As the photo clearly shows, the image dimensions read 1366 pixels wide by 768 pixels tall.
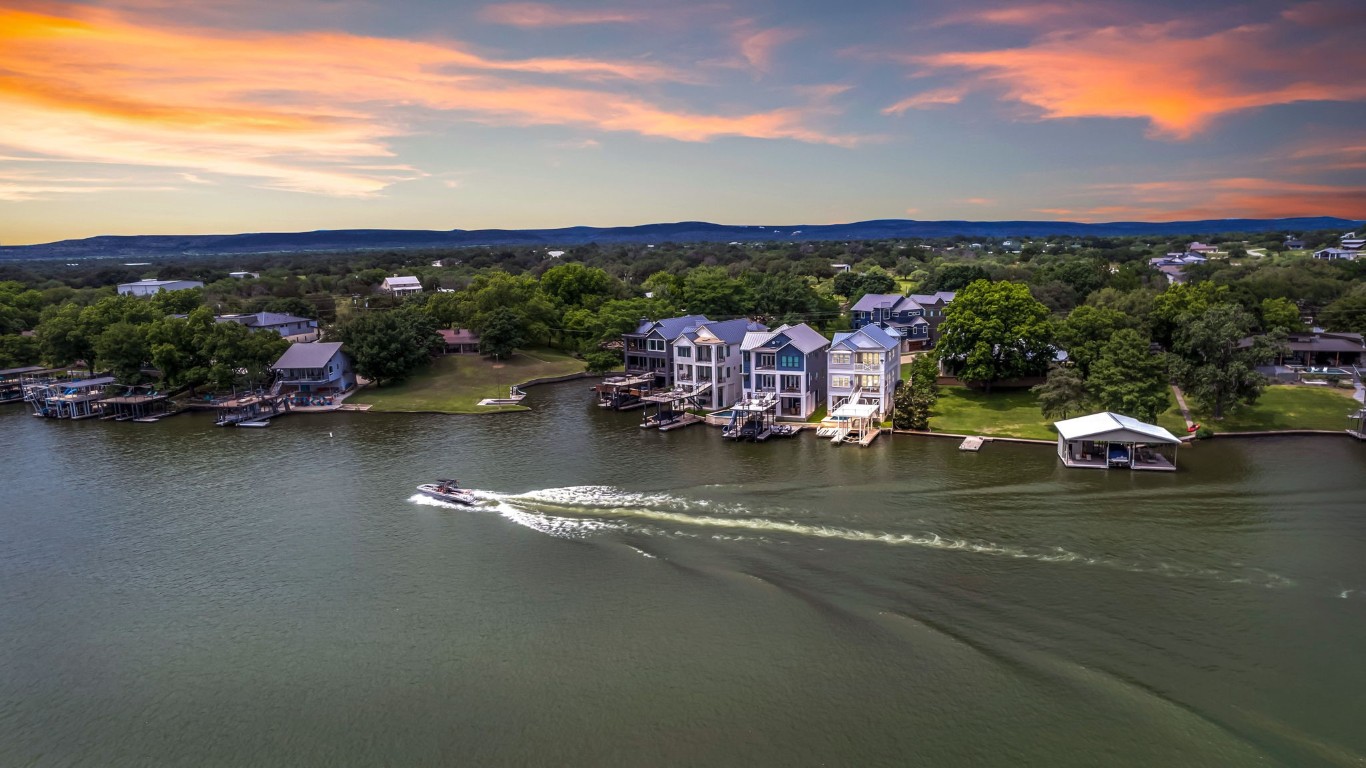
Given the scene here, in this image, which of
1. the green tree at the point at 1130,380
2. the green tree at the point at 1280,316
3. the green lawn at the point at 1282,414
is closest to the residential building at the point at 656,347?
the green tree at the point at 1130,380

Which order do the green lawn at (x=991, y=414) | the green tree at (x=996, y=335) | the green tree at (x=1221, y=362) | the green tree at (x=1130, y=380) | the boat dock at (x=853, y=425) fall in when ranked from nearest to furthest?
the green tree at (x=1130, y=380)
the green tree at (x=1221, y=362)
the boat dock at (x=853, y=425)
the green lawn at (x=991, y=414)
the green tree at (x=996, y=335)

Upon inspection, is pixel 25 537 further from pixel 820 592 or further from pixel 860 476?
pixel 860 476

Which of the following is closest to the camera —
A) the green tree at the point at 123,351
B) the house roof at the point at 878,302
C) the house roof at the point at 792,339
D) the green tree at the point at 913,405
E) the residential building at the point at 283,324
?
the green tree at the point at 913,405

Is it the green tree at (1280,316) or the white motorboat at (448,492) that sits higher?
the green tree at (1280,316)

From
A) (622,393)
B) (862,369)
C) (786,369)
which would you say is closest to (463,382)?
(622,393)

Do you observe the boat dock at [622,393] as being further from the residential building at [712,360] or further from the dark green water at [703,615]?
the dark green water at [703,615]

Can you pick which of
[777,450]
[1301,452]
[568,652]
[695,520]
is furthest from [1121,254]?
[568,652]

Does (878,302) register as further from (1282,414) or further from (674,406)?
(1282,414)

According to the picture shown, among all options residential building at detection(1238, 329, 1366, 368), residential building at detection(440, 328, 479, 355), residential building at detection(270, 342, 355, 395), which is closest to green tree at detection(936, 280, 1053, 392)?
residential building at detection(1238, 329, 1366, 368)
